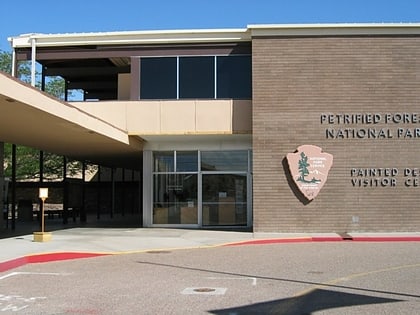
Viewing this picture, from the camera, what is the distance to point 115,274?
39.5ft

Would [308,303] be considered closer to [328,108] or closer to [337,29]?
[328,108]

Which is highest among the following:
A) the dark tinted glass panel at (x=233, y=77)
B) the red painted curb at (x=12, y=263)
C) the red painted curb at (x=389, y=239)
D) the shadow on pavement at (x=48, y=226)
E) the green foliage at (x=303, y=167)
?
the dark tinted glass panel at (x=233, y=77)

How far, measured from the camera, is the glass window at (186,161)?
24422 millimetres

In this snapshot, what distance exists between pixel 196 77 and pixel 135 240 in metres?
7.38

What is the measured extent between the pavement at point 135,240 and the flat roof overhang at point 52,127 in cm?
344

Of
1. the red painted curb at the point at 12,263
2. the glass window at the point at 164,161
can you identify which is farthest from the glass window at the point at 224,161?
the red painted curb at the point at 12,263

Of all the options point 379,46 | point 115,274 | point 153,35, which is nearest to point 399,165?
point 379,46

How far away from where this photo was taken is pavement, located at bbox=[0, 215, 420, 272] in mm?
14938

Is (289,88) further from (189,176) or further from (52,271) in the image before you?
(52,271)

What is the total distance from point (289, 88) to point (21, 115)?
32.6 feet

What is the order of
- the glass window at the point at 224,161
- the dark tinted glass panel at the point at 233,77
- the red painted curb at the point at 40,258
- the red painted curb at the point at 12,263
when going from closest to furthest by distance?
the red painted curb at the point at 12,263 → the red painted curb at the point at 40,258 → the dark tinted glass panel at the point at 233,77 → the glass window at the point at 224,161

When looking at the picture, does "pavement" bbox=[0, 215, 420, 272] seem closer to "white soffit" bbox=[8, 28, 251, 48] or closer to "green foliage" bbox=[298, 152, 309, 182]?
"green foliage" bbox=[298, 152, 309, 182]

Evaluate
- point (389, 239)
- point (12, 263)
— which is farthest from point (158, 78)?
point (12, 263)

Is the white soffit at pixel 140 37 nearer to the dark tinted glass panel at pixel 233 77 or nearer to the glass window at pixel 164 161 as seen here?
the dark tinted glass panel at pixel 233 77
